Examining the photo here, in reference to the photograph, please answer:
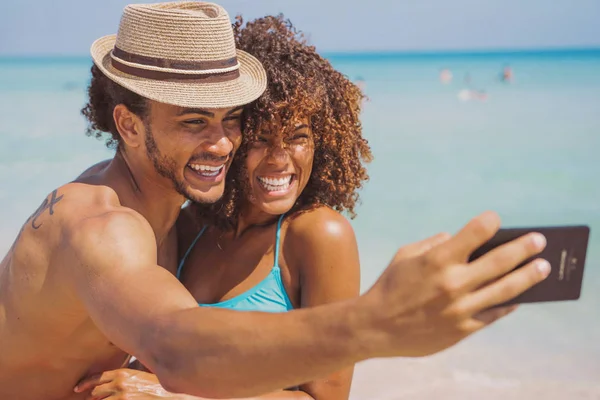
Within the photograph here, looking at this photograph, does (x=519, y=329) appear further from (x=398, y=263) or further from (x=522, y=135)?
(x=522, y=135)

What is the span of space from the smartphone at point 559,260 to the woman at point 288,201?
1223 mm

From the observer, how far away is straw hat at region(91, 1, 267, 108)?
252 centimetres

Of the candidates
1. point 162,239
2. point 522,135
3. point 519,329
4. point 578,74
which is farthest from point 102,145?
point 578,74

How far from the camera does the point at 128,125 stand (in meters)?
2.70

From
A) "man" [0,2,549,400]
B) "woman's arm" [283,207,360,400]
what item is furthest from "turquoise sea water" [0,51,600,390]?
"man" [0,2,549,400]

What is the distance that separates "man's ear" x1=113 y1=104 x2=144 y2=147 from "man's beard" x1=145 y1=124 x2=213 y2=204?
40mm

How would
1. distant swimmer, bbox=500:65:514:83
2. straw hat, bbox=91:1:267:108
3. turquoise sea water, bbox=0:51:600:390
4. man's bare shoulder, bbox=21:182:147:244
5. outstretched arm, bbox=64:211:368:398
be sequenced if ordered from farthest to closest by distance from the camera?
distant swimmer, bbox=500:65:514:83, turquoise sea water, bbox=0:51:600:390, straw hat, bbox=91:1:267:108, man's bare shoulder, bbox=21:182:147:244, outstretched arm, bbox=64:211:368:398

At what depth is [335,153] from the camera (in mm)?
2891

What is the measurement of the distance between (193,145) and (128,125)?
282mm

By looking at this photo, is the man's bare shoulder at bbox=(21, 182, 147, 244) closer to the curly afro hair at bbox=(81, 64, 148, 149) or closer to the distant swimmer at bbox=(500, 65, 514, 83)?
the curly afro hair at bbox=(81, 64, 148, 149)

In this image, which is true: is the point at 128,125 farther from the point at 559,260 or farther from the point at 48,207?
the point at 559,260

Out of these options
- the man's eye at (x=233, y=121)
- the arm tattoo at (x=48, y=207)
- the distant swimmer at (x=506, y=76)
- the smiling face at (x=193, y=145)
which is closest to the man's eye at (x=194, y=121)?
the smiling face at (x=193, y=145)

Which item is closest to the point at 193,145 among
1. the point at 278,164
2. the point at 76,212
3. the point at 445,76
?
the point at 278,164

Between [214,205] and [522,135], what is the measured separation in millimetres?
12653
